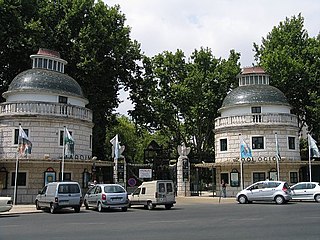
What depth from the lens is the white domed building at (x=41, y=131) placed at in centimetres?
3503

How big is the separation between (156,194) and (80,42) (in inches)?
1074

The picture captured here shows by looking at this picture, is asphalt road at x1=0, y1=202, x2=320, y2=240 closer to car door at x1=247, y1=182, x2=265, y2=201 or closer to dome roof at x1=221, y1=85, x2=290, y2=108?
car door at x1=247, y1=182, x2=265, y2=201

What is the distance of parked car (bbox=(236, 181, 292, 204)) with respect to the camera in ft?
101

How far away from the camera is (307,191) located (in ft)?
109

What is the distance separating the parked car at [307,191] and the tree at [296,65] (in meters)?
17.6

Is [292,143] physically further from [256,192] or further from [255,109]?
[256,192]

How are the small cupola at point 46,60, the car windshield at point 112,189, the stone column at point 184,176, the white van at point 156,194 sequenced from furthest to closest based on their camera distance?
the stone column at point 184,176 < the small cupola at point 46,60 < the white van at point 156,194 < the car windshield at point 112,189

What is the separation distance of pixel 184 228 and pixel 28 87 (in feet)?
83.4

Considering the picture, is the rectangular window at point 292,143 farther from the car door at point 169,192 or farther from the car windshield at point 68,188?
the car windshield at point 68,188

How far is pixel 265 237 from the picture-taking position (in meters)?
13.3

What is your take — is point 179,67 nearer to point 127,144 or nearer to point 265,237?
point 127,144

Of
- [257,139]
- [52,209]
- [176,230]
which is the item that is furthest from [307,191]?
[176,230]

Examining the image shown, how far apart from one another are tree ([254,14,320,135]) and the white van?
2817 cm

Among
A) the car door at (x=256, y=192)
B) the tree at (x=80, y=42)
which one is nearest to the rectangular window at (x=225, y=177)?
the car door at (x=256, y=192)
